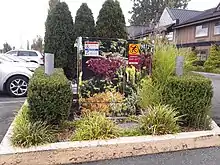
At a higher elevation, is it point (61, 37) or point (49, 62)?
point (61, 37)

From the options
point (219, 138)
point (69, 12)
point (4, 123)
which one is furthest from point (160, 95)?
point (69, 12)

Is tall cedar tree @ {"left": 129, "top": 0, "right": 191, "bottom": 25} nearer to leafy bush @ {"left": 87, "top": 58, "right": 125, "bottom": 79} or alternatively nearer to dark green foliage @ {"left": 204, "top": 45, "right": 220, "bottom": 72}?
dark green foliage @ {"left": 204, "top": 45, "right": 220, "bottom": 72}

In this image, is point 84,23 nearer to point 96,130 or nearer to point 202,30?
point 96,130

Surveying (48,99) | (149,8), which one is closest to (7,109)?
(48,99)

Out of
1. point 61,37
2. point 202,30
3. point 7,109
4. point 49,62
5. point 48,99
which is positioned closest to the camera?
point 48,99

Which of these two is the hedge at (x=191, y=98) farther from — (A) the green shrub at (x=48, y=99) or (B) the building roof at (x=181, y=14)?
(B) the building roof at (x=181, y=14)

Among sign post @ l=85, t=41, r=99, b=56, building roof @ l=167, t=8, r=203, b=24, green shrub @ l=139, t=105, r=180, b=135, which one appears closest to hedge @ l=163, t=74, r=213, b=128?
green shrub @ l=139, t=105, r=180, b=135

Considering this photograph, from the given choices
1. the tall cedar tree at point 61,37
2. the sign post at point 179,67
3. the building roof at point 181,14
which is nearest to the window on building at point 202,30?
the building roof at point 181,14

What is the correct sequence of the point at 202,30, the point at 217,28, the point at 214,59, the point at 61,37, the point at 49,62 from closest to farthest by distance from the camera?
the point at 49,62, the point at 61,37, the point at 214,59, the point at 217,28, the point at 202,30

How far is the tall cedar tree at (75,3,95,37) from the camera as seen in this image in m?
8.05

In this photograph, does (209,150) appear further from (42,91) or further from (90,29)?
(90,29)

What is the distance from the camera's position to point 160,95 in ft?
16.8

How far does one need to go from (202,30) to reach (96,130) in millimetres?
25523

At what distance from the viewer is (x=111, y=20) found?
25.3 feet
